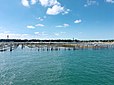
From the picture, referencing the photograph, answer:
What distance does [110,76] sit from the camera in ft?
174

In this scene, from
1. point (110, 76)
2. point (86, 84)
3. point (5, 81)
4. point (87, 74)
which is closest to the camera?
point (86, 84)

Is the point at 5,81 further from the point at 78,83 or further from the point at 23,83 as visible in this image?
the point at 78,83

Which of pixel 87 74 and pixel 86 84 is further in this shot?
pixel 87 74

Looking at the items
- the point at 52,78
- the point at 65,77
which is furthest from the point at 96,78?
the point at 52,78

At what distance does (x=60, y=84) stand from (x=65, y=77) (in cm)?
746

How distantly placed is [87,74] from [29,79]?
59.1 feet

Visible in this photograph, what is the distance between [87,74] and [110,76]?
7067 millimetres

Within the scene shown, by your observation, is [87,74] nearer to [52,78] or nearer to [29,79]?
[52,78]

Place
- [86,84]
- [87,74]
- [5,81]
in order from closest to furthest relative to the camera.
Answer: [86,84] < [5,81] < [87,74]

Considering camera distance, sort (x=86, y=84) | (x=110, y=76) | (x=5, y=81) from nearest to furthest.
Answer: (x=86, y=84) < (x=5, y=81) < (x=110, y=76)

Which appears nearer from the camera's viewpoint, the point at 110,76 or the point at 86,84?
the point at 86,84

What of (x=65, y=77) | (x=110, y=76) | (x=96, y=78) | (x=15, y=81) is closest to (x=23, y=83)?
(x=15, y=81)

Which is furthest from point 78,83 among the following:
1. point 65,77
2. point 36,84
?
point 36,84

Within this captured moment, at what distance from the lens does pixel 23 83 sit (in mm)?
46938
